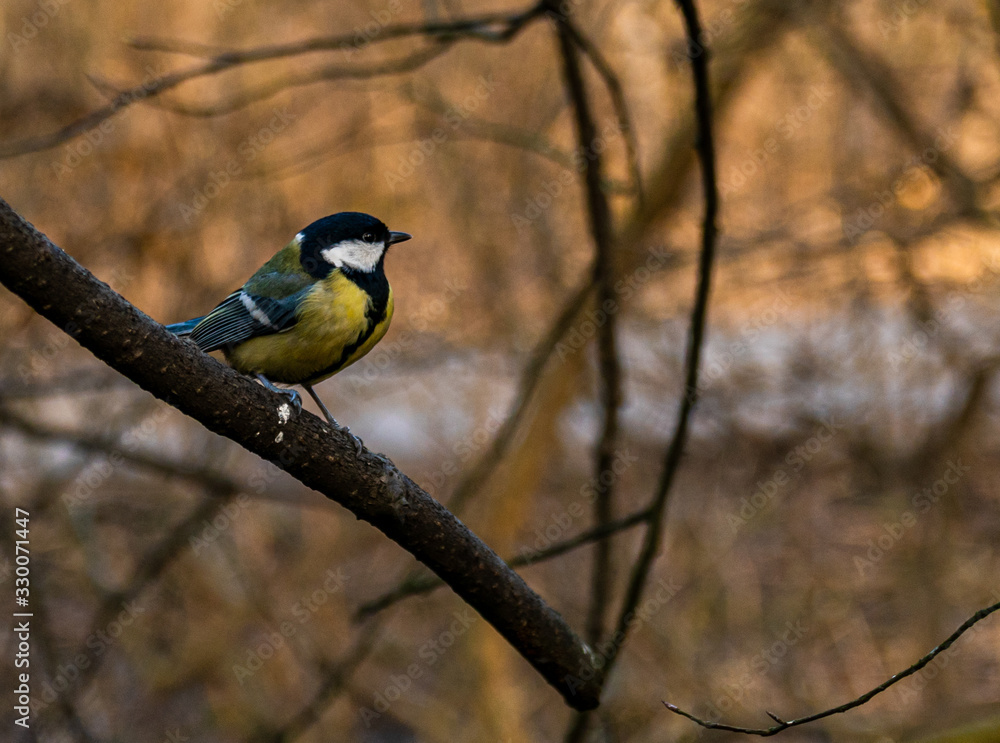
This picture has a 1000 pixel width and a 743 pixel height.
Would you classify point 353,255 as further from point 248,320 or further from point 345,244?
point 248,320

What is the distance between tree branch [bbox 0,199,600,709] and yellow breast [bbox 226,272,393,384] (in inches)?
31.6

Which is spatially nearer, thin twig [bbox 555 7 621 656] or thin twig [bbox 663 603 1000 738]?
thin twig [bbox 663 603 1000 738]

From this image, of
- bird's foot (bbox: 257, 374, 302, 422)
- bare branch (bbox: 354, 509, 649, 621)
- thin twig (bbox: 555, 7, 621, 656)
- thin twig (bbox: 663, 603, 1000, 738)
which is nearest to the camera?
thin twig (bbox: 663, 603, 1000, 738)

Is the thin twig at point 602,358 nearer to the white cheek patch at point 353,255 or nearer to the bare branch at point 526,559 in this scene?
the bare branch at point 526,559

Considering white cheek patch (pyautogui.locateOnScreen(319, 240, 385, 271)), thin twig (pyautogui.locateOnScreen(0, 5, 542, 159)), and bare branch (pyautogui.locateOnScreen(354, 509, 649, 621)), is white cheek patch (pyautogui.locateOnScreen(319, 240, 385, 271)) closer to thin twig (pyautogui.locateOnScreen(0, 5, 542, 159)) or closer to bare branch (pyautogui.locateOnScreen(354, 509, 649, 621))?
thin twig (pyautogui.locateOnScreen(0, 5, 542, 159))

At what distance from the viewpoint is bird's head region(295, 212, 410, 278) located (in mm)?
3193

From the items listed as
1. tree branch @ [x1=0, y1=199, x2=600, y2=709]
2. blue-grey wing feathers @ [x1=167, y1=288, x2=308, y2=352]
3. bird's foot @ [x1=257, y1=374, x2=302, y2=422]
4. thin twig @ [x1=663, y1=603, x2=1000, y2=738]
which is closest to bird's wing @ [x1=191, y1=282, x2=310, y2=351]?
blue-grey wing feathers @ [x1=167, y1=288, x2=308, y2=352]

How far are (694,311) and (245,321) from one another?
1523mm

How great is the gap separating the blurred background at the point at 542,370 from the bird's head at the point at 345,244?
5.42 ft

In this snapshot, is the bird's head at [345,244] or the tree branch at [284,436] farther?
the bird's head at [345,244]

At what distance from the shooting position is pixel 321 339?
9.71 ft

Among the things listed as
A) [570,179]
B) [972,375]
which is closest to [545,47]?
[570,179]

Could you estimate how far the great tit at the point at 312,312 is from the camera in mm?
2990

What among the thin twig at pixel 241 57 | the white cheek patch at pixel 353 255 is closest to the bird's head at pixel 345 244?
the white cheek patch at pixel 353 255
